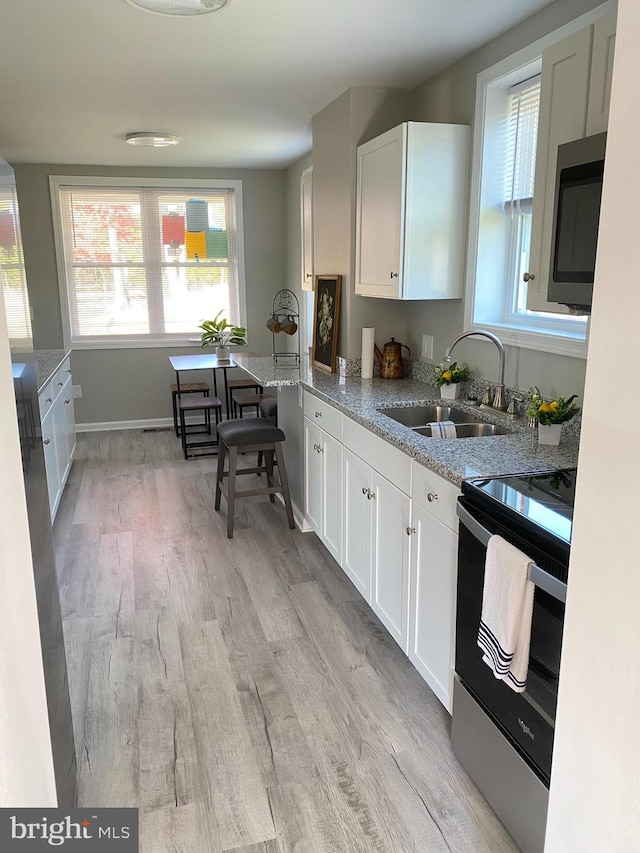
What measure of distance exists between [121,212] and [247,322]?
5.01ft

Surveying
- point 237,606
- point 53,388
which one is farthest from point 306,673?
point 53,388

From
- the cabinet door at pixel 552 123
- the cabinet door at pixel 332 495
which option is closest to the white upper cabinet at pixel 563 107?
the cabinet door at pixel 552 123

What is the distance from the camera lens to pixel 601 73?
178 cm

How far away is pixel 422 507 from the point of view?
2.16 m

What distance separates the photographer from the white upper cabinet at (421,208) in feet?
9.81

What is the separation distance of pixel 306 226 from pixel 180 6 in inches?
128

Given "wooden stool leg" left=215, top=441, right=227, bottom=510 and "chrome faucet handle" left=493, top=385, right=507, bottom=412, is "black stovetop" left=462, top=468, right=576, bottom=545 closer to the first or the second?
"chrome faucet handle" left=493, top=385, right=507, bottom=412

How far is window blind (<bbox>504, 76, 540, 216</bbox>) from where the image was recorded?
2.72 m

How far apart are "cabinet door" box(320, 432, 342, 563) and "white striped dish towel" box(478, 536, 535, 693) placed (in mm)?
1432

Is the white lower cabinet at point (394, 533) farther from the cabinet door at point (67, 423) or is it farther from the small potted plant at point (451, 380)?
the cabinet door at point (67, 423)

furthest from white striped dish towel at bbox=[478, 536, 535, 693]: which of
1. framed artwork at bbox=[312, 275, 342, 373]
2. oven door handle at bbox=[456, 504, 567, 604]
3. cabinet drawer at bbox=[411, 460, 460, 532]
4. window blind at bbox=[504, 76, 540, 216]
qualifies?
framed artwork at bbox=[312, 275, 342, 373]

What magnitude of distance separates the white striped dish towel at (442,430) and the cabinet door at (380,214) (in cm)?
80

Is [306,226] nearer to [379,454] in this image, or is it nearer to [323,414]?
[323,414]

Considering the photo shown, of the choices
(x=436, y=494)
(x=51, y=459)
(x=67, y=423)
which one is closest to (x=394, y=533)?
(x=436, y=494)
